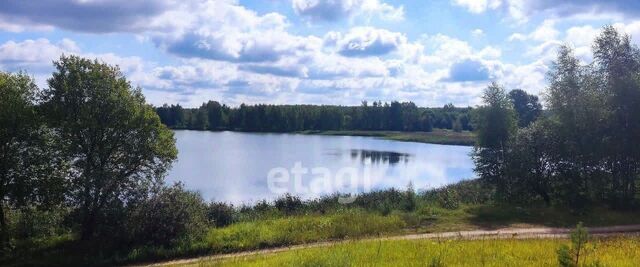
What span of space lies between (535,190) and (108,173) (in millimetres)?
16148

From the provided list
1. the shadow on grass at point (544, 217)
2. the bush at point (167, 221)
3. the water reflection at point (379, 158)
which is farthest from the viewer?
the water reflection at point (379, 158)

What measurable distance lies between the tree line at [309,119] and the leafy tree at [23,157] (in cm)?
11429

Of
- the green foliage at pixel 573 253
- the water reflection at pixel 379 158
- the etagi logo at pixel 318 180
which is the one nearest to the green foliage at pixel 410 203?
the etagi logo at pixel 318 180

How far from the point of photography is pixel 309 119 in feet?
453

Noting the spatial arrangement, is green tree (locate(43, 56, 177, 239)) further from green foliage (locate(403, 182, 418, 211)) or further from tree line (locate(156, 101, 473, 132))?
tree line (locate(156, 101, 473, 132))

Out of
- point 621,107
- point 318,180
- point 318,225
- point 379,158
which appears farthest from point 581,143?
point 379,158

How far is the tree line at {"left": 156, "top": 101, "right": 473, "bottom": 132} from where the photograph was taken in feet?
439

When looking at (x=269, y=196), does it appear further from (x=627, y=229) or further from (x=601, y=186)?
(x=627, y=229)

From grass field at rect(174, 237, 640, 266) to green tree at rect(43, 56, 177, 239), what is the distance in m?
8.66

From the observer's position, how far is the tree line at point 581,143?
21.8 m

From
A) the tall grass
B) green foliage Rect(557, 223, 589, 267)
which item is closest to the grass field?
green foliage Rect(557, 223, 589, 267)

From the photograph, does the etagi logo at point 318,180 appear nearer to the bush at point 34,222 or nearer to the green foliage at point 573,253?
the bush at point 34,222

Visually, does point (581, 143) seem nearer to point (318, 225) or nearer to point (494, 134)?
point (494, 134)

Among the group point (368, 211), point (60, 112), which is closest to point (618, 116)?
point (368, 211)
